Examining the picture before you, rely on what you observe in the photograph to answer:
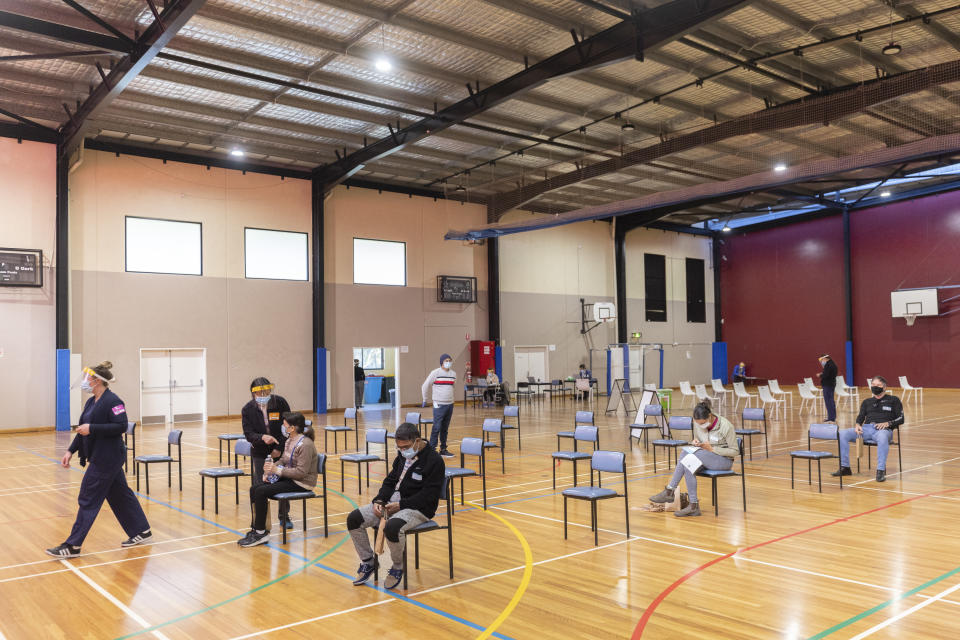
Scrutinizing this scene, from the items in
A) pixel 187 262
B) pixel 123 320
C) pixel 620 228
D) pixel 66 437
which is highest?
pixel 620 228

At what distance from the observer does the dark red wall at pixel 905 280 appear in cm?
2494

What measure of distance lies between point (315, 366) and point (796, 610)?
17.5m

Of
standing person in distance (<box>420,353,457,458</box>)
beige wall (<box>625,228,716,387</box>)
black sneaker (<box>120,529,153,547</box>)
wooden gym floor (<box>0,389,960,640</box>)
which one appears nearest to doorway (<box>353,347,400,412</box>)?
beige wall (<box>625,228,716,387</box>)

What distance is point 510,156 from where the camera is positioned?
20594 millimetres

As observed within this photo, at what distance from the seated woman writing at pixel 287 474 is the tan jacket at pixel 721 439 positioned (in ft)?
14.0

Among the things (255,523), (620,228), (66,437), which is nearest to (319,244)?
(66,437)

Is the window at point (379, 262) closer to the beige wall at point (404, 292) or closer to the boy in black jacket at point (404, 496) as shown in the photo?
the beige wall at point (404, 292)

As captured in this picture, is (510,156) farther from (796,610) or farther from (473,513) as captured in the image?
(796,610)

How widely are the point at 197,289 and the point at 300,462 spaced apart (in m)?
13.9

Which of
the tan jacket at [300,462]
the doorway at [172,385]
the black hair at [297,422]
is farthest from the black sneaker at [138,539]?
the doorway at [172,385]

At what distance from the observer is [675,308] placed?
3088cm

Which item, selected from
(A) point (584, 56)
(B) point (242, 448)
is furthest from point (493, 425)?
(A) point (584, 56)

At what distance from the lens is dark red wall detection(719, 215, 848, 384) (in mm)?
28469

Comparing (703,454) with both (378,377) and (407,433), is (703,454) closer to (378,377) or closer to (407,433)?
(407,433)
